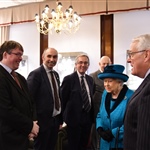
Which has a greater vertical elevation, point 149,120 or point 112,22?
point 112,22

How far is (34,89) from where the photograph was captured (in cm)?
296

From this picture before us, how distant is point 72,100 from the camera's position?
3.39 meters

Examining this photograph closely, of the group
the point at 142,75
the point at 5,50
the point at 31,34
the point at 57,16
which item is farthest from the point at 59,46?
the point at 142,75

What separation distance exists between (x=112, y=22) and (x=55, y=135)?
3559 mm

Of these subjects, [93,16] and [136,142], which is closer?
[136,142]

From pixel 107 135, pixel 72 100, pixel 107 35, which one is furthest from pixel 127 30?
pixel 107 135

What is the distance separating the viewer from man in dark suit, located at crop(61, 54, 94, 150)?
11.0 ft

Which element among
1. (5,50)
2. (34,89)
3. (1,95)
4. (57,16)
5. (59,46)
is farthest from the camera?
(59,46)

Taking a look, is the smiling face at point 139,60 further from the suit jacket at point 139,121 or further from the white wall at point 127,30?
the white wall at point 127,30

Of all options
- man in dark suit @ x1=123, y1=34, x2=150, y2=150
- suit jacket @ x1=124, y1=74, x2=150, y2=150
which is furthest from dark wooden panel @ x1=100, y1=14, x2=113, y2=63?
suit jacket @ x1=124, y1=74, x2=150, y2=150

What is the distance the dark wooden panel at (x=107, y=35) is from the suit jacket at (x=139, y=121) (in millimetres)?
4468

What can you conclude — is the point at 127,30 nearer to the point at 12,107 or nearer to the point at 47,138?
the point at 47,138

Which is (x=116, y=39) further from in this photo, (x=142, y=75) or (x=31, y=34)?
(x=142, y=75)

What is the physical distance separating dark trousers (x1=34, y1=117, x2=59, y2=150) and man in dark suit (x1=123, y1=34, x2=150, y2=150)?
5.37ft
